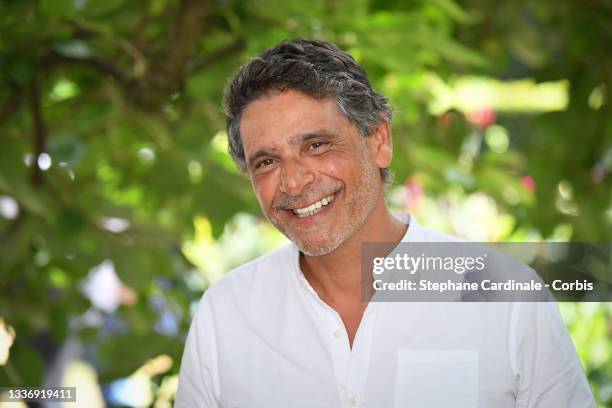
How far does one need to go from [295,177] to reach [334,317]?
0.23 m

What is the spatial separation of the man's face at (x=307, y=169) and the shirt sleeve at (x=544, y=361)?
0.98ft

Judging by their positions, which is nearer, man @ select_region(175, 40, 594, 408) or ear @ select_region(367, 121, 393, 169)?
man @ select_region(175, 40, 594, 408)

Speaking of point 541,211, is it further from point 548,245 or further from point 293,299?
point 293,299

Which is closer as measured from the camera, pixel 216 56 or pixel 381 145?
pixel 381 145

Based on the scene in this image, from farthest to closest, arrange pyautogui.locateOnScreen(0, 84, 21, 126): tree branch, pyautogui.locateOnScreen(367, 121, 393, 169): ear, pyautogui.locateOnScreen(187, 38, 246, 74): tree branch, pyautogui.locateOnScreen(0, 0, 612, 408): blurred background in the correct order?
pyautogui.locateOnScreen(0, 84, 21, 126): tree branch < pyautogui.locateOnScreen(187, 38, 246, 74): tree branch < pyautogui.locateOnScreen(0, 0, 612, 408): blurred background < pyautogui.locateOnScreen(367, 121, 393, 169): ear

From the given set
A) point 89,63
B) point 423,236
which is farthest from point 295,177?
point 89,63

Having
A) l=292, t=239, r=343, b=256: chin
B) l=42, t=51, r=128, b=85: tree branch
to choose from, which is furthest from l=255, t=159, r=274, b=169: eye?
l=42, t=51, r=128, b=85: tree branch

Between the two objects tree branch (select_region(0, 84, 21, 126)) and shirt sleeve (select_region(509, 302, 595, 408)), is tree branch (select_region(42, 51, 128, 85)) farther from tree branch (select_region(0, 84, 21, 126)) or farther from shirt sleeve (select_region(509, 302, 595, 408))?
shirt sleeve (select_region(509, 302, 595, 408))

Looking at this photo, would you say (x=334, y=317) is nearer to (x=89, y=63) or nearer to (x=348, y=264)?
(x=348, y=264)

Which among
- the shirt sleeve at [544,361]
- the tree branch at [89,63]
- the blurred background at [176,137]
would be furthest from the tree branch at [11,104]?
the shirt sleeve at [544,361]

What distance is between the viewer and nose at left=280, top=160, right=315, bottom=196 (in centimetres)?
147

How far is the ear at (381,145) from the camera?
161cm

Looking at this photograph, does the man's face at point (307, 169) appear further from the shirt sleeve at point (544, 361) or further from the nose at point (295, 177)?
the shirt sleeve at point (544, 361)

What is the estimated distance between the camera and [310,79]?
4.92 ft
